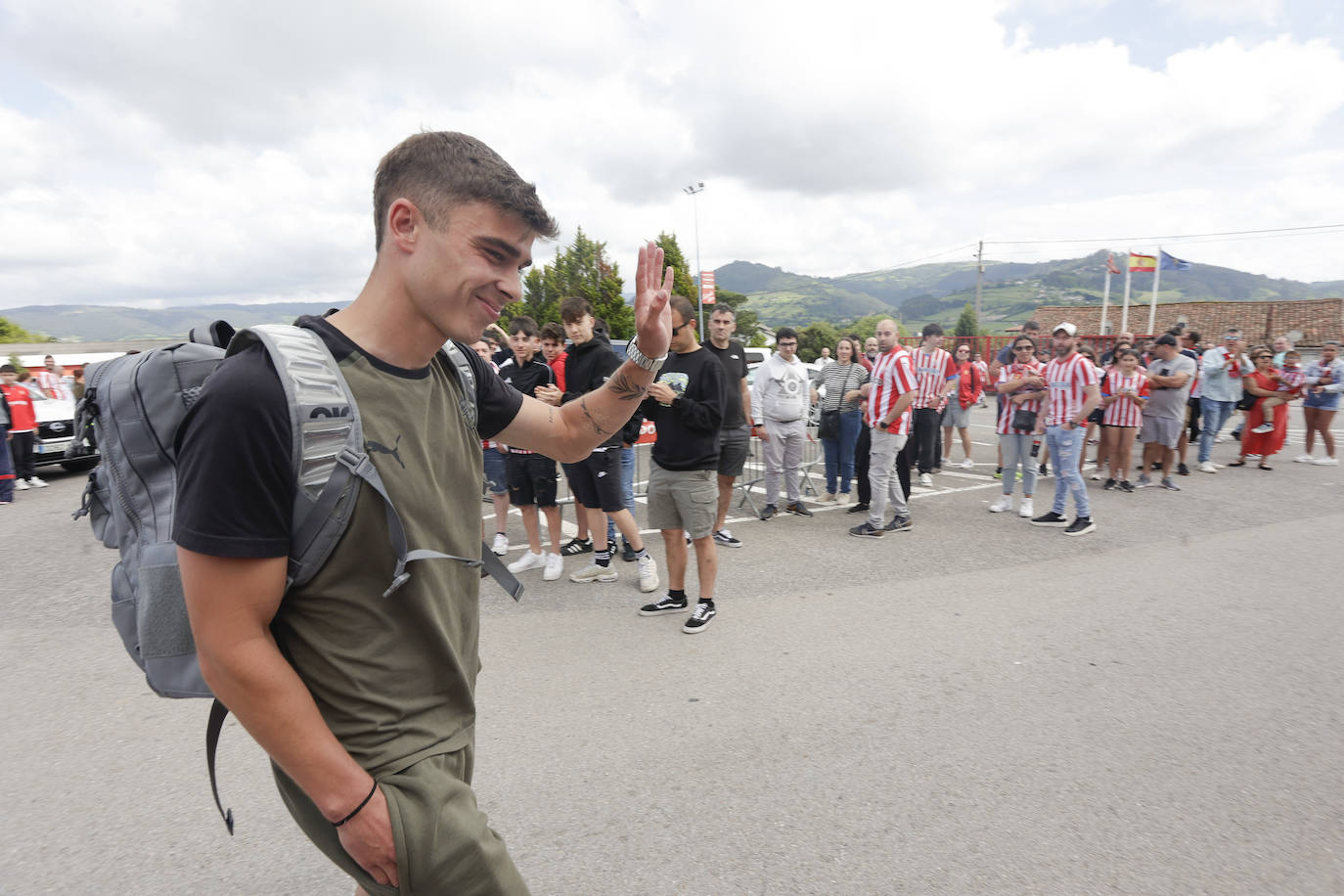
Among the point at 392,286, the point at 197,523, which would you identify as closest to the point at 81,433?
the point at 197,523

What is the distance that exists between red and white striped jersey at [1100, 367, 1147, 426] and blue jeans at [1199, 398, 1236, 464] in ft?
7.38

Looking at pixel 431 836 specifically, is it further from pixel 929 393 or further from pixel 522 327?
pixel 929 393

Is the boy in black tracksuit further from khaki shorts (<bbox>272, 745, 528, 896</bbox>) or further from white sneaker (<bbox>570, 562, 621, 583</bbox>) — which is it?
khaki shorts (<bbox>272, 745, 528, 896</bbox>)

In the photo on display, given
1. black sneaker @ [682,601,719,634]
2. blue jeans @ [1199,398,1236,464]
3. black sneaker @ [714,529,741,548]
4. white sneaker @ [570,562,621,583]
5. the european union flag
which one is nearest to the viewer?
black sneaker @ [682,601,719,634]

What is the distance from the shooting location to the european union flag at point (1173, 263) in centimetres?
3089

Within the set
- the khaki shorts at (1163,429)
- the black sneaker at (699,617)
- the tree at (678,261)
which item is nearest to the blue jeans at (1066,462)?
the khaki shorts at (1163,429)

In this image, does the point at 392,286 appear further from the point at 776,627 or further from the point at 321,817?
the point at 776,627

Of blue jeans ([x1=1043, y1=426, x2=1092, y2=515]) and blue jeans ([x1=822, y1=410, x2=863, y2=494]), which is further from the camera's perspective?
blue jeans ([x1=822, y1=410, x2=863, y2=494])

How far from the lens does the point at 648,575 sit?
543 cm

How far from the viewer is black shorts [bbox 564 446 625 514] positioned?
5.50m


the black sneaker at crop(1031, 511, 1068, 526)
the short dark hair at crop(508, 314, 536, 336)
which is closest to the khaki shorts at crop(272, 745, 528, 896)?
the short dark hair at crop(508, 314, 536, 336)

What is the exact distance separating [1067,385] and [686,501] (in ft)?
16.0

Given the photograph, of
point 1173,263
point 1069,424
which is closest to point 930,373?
point 1069,424

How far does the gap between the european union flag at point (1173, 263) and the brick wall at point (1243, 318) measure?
9.02 feet
